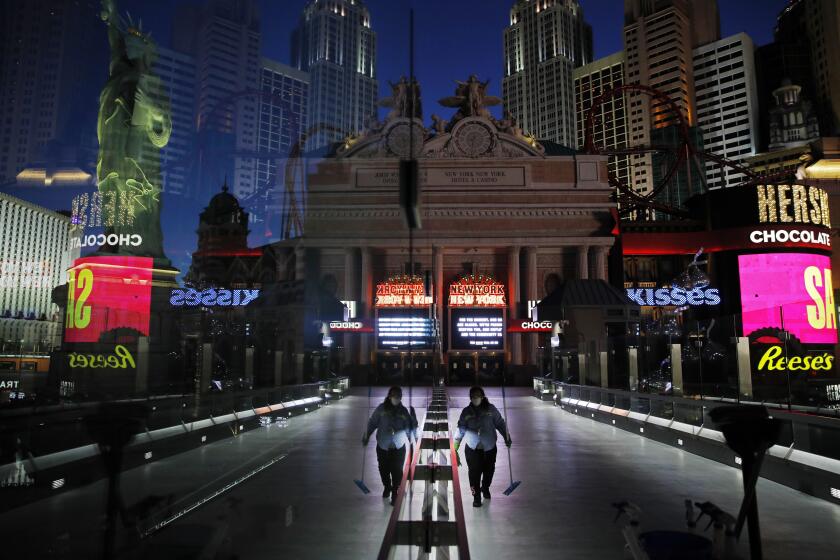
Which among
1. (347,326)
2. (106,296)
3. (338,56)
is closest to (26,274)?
(106,296)

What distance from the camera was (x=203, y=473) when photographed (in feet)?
28.3

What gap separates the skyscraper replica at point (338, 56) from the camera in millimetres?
5070

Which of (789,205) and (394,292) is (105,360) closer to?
(394,292)

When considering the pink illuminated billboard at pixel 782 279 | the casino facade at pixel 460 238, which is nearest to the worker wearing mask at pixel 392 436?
the casino facade at pixel 460 238

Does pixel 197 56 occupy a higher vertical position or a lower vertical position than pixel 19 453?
higher

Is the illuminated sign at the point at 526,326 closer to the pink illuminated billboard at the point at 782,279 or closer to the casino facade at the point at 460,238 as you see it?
the casino facade at the point at 460,238

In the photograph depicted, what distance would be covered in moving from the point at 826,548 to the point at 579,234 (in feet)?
105

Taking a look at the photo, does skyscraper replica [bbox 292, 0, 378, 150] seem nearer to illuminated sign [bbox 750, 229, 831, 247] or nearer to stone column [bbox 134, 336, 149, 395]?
stone column [bbox 134, 336, 149, 395]

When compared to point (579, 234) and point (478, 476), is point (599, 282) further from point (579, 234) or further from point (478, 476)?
point (478, 476)

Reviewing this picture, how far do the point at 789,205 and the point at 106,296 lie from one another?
38480mm

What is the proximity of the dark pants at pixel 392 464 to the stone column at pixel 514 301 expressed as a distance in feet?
93.9

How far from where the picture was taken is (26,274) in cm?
702

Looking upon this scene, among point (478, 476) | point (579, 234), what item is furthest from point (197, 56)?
point (579, 234)

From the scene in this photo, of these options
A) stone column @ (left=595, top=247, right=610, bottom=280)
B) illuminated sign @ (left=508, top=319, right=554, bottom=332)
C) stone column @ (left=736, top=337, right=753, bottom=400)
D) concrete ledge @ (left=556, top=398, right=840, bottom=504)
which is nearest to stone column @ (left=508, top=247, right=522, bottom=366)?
illuminated sign @ (left=508, top=319, right=554, bottom=332)
